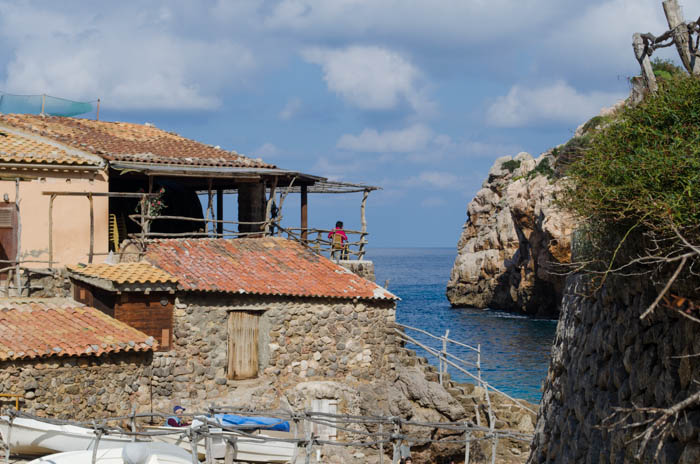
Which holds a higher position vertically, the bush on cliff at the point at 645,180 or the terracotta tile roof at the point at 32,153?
the terracotta tile roof at the point at 32,153

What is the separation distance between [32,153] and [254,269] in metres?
7.20

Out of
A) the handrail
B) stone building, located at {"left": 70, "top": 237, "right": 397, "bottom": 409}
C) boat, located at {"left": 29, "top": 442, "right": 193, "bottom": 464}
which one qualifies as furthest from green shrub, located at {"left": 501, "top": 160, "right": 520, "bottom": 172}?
boat, located at {"left": 29, "top": 442, "right": 193, "bottom": 464}

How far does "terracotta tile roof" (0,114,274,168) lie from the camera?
23.6m

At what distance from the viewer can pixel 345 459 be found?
2036cm

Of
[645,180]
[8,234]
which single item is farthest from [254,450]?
[645,180]

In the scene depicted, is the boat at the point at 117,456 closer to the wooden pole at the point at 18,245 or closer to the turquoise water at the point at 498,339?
the wooden pole at the point at 18,245

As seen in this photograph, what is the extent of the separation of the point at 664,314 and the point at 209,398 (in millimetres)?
15943

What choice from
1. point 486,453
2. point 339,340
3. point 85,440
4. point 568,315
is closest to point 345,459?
point 339,340

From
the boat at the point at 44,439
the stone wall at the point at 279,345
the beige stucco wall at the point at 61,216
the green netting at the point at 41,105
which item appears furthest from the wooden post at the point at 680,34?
the green netting at the point at 41,105

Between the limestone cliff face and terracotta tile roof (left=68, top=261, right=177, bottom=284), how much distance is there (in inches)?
1339

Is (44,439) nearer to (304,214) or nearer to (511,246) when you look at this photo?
(304,214)

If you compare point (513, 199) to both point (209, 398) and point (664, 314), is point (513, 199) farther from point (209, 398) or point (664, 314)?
point (664, 314)

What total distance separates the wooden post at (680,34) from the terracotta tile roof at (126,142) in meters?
17.7

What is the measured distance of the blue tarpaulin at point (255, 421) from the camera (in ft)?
55.7
